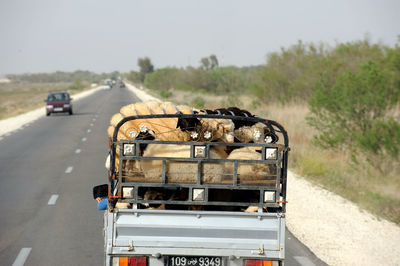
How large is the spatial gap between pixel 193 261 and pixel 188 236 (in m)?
0.25

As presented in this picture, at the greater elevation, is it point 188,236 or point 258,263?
point 188,236

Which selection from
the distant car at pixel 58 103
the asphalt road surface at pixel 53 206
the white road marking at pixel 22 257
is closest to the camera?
the white road marking at pixel 22 257

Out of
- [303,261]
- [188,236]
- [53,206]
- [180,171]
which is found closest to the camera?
[188,236]

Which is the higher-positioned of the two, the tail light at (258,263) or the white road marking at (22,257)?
the tail light at (258,263)

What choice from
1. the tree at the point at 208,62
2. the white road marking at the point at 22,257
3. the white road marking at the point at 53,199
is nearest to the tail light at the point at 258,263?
the white road marking at the point at 22,257

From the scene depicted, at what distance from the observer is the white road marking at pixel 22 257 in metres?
8.14

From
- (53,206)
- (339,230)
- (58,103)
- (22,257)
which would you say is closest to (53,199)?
(53,206)

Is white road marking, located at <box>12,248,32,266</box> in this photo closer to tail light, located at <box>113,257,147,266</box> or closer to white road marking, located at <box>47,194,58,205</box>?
tail light, located at <box>113,257,147,266</box>

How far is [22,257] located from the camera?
332 inches

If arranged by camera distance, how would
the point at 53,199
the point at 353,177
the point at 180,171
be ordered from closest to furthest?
the point at 180,171 < the point at 53,199 < the point at 353,177

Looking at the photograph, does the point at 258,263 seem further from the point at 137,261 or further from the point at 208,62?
the point at 208,62

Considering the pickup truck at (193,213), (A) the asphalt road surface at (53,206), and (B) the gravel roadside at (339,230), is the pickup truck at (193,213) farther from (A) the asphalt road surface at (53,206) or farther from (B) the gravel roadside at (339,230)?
(B) the gravel roadside at (339,230)

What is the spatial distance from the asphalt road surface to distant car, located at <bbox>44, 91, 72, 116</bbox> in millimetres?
18242

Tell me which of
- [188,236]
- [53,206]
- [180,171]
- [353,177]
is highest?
[180,171]
